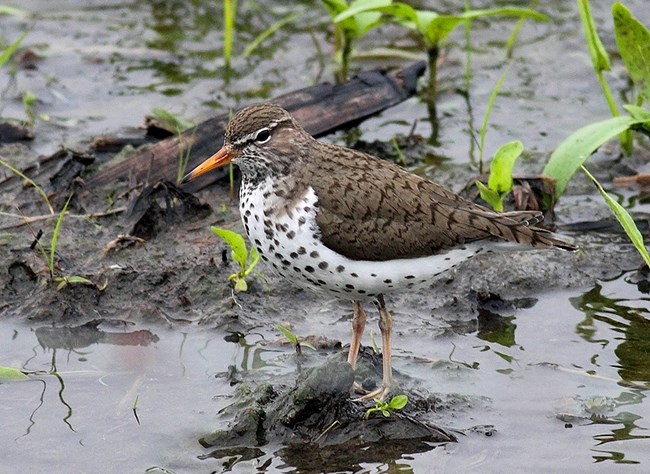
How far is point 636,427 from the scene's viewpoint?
670 centimetres

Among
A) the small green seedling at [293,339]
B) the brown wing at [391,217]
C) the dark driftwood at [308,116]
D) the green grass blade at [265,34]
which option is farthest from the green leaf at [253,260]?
the green grass blade at [265,34]

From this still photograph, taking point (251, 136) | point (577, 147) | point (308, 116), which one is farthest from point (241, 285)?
point (577, 147)

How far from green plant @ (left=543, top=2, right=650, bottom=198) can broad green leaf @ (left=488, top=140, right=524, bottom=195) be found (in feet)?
1.74

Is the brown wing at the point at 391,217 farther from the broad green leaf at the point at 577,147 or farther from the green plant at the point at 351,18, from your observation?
the green plant at the point at 351,18

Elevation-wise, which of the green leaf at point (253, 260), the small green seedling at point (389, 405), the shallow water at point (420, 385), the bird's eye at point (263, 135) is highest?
the bird's eye at point (263, 135)

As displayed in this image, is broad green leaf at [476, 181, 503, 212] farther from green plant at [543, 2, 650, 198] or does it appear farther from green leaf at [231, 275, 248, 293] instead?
green leaf at [231, 275, 248, 293]

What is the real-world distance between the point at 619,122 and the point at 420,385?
312 cm

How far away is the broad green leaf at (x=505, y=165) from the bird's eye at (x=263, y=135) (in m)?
2.19

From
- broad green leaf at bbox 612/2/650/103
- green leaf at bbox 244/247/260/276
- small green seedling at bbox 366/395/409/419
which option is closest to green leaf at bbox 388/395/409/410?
small green seedling at bbox 366/395/409/419

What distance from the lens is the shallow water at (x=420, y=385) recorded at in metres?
6.47

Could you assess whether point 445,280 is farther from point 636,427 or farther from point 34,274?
point 34,274

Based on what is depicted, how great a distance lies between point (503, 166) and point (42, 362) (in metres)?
3.69

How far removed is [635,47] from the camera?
30.1 feet

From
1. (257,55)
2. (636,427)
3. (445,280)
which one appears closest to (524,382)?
(636,427)
